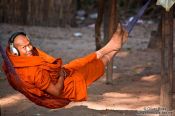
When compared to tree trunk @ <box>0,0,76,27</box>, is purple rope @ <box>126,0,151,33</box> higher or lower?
lower

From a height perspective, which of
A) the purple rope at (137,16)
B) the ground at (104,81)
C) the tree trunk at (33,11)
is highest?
the tree trunk at (33,11)

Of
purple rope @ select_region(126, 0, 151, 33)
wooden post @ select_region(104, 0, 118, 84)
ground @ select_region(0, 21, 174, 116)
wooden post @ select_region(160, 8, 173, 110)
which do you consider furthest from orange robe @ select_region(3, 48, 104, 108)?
wooden post @ select_region(104, 0, 118, 84)

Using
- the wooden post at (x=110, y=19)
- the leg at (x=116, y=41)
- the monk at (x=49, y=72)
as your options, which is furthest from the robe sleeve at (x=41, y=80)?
the wooden post at (x=110, y=19)

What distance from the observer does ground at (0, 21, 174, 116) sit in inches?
201

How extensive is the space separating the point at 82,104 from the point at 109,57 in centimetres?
113

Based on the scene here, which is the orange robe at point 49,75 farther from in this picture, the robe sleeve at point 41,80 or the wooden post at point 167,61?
the wooden post at point 167,61

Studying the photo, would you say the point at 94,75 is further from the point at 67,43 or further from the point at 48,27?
the point at 48,27

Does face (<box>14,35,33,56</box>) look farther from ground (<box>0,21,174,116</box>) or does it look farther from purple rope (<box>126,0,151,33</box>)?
ground (<box>0,21,174,116</box>)

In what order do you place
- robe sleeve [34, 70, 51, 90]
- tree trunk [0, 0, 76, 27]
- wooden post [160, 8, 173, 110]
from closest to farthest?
robe sleeve [34, 70, 51, 90] < wooden post [160, 8, 173, 110] < tree trunk [0, 0, 76, 27]

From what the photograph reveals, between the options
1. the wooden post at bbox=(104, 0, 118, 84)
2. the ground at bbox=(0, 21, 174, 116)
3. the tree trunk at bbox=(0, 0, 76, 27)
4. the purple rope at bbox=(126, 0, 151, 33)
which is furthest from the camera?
the tree trunk at bbox=(0, 0, 76, 27)

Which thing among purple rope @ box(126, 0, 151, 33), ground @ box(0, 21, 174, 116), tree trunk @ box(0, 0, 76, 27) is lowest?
ground @ box(0, 21, 174, 116)

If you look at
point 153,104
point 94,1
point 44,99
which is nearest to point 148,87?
point 153,104

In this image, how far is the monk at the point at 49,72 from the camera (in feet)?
12.7

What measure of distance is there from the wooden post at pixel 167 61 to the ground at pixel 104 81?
0.18 metres
